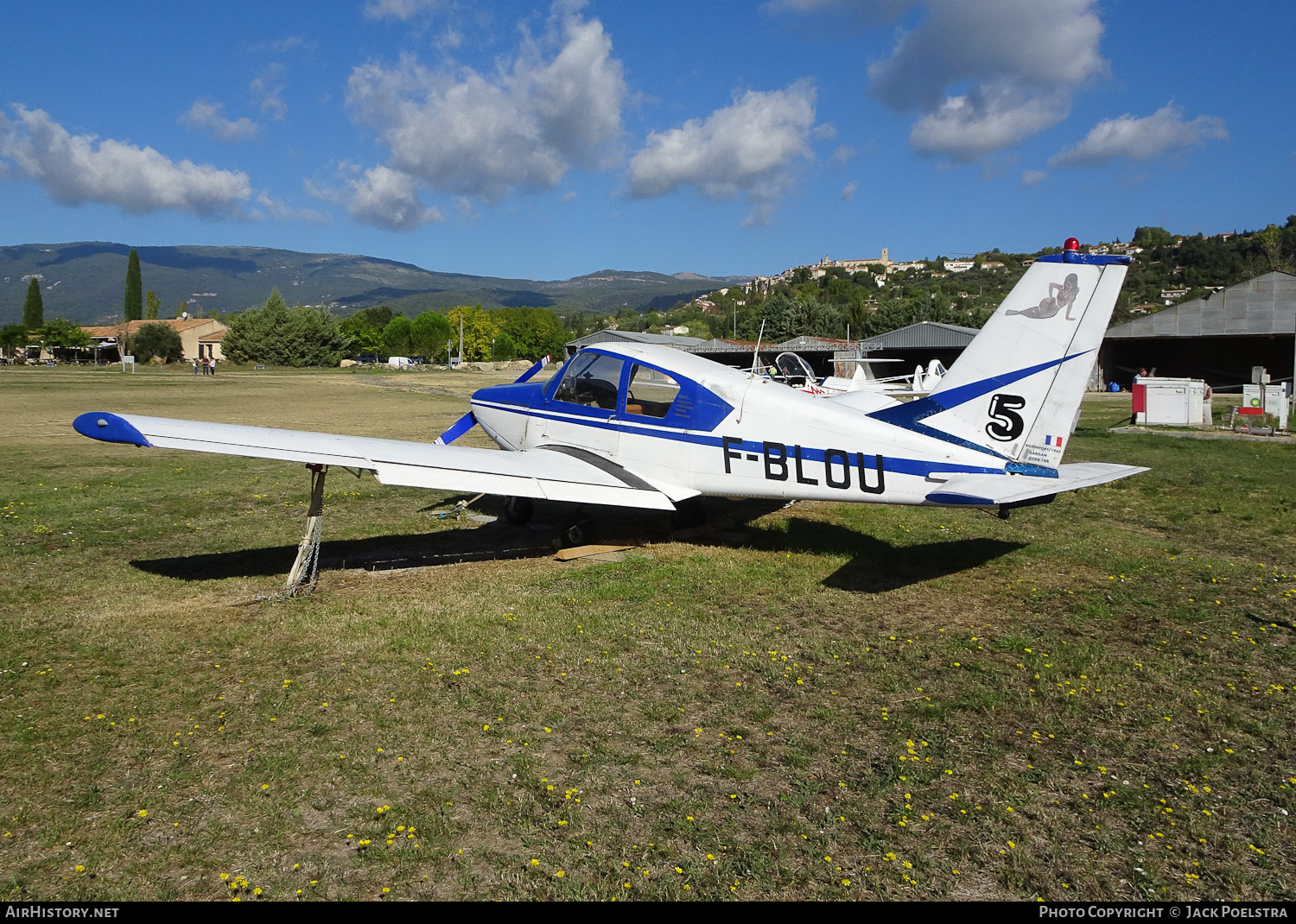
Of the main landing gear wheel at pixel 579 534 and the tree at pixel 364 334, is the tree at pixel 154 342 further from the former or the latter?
the main landing gear wheel at pixel 579 534

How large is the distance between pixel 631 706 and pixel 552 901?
181 cm

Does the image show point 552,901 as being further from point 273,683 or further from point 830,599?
point 830,599

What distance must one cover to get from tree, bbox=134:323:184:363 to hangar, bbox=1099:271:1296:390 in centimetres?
10043

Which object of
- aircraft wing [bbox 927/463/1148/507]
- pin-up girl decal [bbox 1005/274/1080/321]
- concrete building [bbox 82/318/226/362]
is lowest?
aircraft wing [bbox 927/463/1148/507]

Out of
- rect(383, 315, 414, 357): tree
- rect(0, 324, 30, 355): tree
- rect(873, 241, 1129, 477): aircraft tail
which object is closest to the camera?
rect(873, 241, 1129, 477): aircraft tail

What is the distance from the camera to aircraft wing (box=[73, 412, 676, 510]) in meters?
6.43

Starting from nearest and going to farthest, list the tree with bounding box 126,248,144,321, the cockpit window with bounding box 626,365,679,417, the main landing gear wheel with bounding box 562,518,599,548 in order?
1. the cockpit window with bounding box 626,365,679,417
2. the main landing gear wheel with bounding box 562,518,599,548
3. the tree with bounding box 126,248,144,321

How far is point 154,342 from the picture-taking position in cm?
9694

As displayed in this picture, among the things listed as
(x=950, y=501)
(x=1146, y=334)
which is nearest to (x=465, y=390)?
(x=1146, y=334)

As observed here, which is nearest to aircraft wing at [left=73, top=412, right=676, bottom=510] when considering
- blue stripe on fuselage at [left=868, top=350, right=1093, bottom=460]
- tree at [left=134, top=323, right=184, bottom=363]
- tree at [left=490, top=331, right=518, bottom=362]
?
blue stripe on fuselage at [left=868, top=350, right=1093, bottom=460]

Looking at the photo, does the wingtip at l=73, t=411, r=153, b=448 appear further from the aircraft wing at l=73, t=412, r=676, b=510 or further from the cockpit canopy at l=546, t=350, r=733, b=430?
the cockpit canopy at l=546, t=350, r=733, b=430

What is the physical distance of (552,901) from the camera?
125 inches

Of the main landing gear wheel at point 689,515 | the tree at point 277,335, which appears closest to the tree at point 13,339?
the tree at point 277,335

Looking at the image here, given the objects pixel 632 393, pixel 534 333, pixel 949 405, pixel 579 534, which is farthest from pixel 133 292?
pixel 949 405
